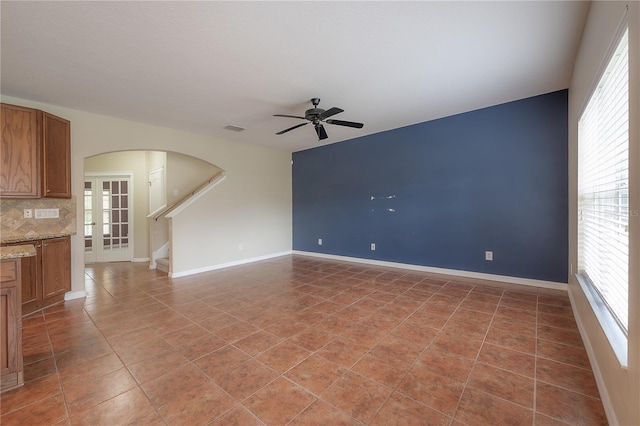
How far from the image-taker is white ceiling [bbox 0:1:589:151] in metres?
1.99

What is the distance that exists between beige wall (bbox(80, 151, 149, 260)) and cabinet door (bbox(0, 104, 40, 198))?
3377mm

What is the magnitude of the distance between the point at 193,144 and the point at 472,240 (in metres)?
5.12

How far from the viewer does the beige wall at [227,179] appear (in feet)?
12.4

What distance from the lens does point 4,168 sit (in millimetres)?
2980

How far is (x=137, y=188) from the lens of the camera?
645 cm

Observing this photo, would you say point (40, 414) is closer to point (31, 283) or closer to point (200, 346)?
point (200, 346)

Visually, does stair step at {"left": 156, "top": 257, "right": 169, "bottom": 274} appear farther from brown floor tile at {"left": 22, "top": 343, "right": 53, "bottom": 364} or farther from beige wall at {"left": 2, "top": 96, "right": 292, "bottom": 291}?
brown floor tile at {"left": 22, "top": 343, "right": 53, "bottom": 364}

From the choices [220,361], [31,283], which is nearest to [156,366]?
[220,361]

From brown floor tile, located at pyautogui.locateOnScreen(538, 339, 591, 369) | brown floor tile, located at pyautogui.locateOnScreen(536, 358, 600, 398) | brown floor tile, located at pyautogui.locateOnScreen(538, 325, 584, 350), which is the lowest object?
brown floor tile, located at pyautogui.locateOnScreen(536, 358, 600, 398)

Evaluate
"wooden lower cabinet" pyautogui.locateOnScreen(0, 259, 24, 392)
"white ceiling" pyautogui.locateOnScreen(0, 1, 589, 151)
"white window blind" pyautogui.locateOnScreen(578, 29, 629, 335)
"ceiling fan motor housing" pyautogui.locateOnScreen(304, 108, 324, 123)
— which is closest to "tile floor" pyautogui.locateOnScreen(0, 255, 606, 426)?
"wooden lower cabinet" pyautogui.locateOnScreen(0, 259, 24, 392)

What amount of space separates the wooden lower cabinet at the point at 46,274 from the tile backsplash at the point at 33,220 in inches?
6.2

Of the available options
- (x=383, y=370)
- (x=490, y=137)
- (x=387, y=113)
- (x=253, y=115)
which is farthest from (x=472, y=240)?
(x=253, y=115)

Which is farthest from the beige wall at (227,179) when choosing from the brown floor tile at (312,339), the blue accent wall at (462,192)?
the brown floor tile at (312,339)

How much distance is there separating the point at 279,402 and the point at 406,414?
0.76m
